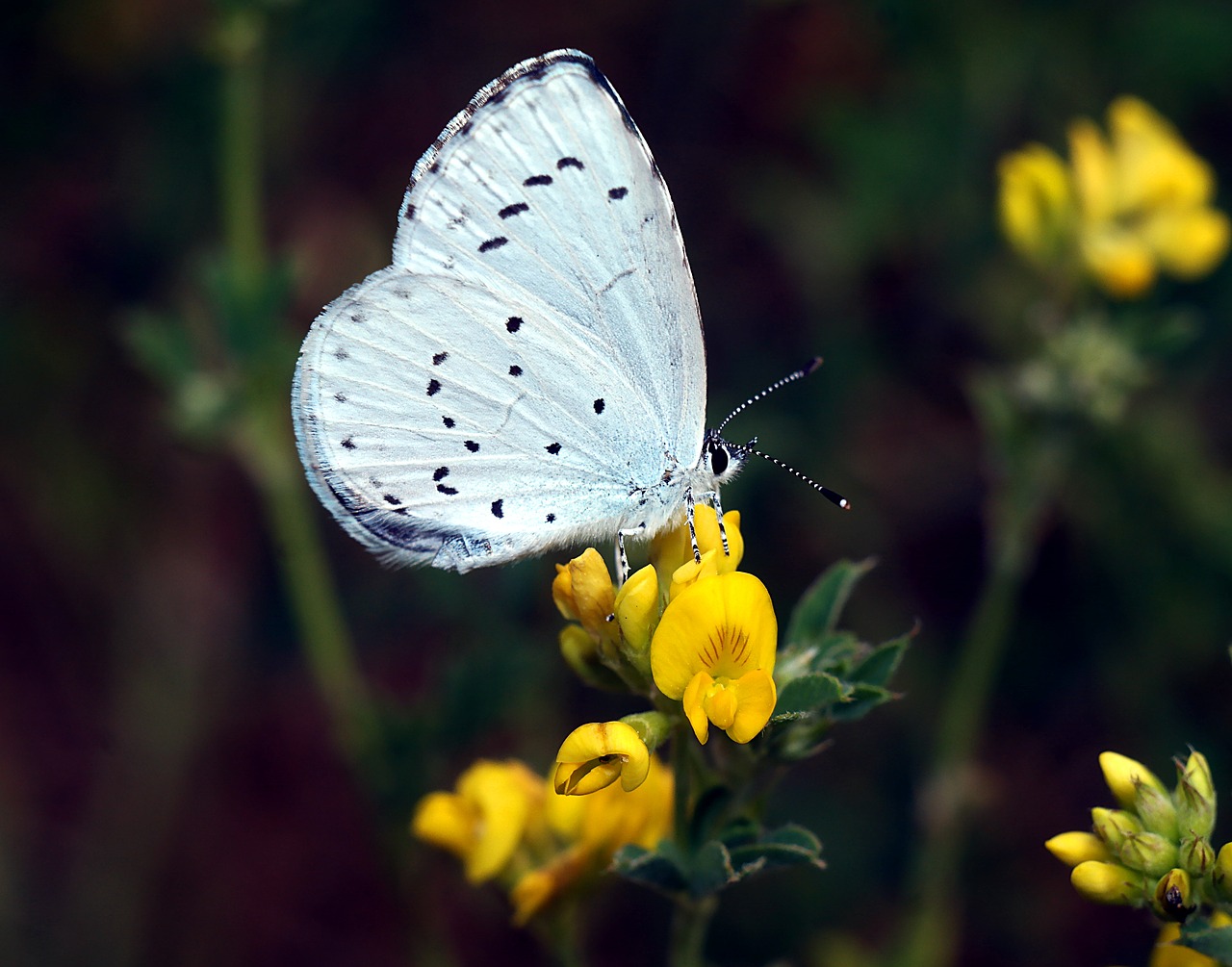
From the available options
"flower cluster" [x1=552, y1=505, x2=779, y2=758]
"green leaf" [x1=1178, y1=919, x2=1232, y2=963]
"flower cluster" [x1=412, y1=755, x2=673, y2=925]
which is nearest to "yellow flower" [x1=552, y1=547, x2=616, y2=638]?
"flower cluster" [x1=552, y1=505, x2=779, y2=758]

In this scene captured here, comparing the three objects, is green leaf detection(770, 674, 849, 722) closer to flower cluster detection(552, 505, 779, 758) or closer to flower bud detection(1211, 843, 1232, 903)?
flower cluster detection(552, 505, 779, 758)

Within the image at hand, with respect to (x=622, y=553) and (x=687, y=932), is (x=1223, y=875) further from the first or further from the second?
(x=622, y=553)

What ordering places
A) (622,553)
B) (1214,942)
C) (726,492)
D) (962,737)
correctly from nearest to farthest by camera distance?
1. (1214,942)
2. (622,553)
3. (962,737)
4. (726,492)

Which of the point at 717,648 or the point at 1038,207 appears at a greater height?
the point at 1038,207

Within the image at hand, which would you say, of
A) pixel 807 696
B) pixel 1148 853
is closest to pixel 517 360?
pixel 807 696

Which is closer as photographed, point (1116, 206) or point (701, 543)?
point (701, 543)

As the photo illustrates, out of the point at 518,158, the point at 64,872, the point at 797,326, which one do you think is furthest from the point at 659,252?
the point at 64,872

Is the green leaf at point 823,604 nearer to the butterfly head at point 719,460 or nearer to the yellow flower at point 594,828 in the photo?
the yellow flower at point 594,828

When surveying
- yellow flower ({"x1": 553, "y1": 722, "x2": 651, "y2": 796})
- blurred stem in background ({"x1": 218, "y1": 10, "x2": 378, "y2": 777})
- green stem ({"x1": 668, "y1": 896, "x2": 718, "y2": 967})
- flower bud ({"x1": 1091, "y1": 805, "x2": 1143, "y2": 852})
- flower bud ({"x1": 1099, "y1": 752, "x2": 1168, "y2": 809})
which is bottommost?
green stem ({"x1": 668, "y1": 896, "x2": 718, "y2": 967})
